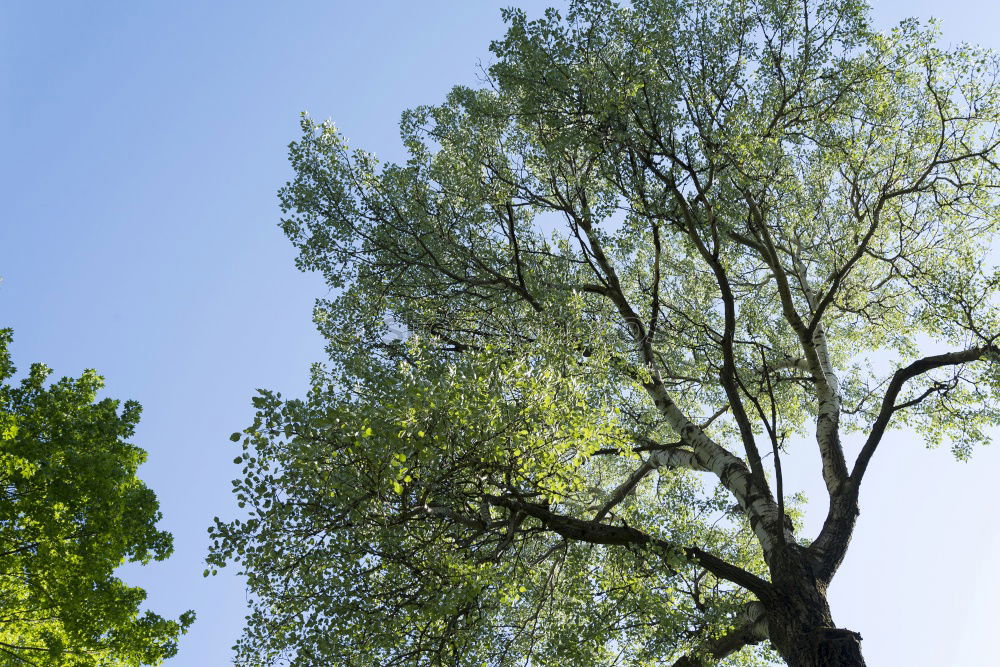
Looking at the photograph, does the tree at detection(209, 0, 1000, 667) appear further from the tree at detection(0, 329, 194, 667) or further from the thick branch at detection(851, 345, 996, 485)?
the tree at detection(0, 329, 194, 667)

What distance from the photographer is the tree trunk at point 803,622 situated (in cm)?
850

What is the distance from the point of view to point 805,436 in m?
17.7

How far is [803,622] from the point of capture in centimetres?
891

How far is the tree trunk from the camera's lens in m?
8.50

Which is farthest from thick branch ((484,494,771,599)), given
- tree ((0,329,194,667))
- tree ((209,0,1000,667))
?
tree ((0,329,194,667))

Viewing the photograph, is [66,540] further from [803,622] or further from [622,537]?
A: [803,622]

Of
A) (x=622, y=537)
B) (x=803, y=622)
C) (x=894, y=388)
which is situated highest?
(x=894, y=388)

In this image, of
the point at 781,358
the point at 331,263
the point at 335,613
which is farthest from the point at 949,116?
the point at 335,613

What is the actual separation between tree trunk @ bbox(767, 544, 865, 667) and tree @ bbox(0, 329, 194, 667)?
10.1 meters

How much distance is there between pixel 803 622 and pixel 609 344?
4.66 meters

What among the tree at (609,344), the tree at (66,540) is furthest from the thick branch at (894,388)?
the tree at (66,540)

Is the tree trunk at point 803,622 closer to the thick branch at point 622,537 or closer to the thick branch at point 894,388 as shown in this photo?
the thick branch at point 622,537

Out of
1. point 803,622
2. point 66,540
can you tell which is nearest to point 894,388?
point 803,622

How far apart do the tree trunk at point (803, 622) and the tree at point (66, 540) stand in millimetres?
10136
